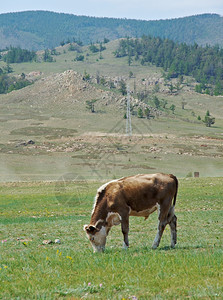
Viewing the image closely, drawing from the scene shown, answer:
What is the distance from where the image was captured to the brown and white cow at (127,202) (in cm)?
1223

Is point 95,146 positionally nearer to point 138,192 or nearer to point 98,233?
point 138,192

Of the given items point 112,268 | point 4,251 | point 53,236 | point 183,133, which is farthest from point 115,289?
point 183,133

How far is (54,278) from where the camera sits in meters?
8.61

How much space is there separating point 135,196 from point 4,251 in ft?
16.0

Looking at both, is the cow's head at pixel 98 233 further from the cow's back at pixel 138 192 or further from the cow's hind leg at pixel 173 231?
the cow's hind leg at pixel 173 231

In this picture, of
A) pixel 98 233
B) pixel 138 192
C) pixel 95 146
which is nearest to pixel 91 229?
pixel 98 233

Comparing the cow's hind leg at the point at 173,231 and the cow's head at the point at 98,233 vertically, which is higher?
the cow's head at the point at 98,233

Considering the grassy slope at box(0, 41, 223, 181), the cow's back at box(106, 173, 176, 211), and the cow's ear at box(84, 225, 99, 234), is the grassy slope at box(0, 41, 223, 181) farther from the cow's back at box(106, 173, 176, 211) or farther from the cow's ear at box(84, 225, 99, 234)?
the cow's ear at box(84, 225, 99, 234)

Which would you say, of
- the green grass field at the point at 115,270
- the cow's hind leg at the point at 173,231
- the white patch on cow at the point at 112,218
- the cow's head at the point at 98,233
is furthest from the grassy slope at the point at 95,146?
the cow's head at the point at 98,233

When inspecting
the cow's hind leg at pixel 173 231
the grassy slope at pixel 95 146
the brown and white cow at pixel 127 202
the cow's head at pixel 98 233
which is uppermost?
the brown and white cow at pixel 127 202

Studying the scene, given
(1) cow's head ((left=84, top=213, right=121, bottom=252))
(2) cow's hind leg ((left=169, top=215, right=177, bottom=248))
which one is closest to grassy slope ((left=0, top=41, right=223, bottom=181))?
(2) cow's hind leg ((left=169, top=215, right=177, bottom=248))

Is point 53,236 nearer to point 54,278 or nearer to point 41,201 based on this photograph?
point 54,278

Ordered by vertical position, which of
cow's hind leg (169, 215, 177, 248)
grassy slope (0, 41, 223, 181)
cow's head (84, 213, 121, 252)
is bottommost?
grassy slope (0, 41, 223, 181)

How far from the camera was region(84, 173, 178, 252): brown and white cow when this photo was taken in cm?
1223
